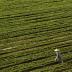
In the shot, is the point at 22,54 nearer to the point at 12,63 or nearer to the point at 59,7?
the point at 12,63

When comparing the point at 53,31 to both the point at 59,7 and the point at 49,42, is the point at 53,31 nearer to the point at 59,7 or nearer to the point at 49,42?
the point at 49,42

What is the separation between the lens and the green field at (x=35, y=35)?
1135cm

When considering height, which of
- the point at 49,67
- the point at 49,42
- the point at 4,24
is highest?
the point at 4,24

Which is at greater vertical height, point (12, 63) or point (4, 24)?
point (4, 24)

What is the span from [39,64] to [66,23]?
6.58 metres

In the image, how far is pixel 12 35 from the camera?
14.8 metres

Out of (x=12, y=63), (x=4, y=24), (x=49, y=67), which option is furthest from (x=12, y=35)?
(x=49, y=67)

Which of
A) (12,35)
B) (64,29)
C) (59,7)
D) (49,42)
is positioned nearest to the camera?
(49,42)

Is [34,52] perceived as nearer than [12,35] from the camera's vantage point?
Yes

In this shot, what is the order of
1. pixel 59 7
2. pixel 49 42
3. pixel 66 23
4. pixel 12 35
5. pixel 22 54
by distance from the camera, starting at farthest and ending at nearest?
1. pixel 59 7
2. pixel 66 23
3. pixel 12 35
4. pixel 49 42
5. pixel 22 54

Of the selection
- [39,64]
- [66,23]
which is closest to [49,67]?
[39,64]

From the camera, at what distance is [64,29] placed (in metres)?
15.7

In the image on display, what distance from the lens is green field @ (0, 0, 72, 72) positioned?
11352mm

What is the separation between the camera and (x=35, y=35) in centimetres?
1474
